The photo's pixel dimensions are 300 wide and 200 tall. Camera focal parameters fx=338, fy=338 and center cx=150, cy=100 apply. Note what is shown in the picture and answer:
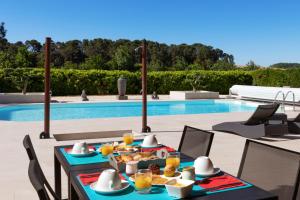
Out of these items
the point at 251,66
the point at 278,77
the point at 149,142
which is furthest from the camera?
the point at 251,66

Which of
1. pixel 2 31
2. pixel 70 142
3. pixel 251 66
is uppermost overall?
pixel 2 31

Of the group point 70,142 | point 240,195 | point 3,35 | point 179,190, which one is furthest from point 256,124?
point 3,35

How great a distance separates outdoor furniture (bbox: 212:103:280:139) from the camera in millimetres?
7473

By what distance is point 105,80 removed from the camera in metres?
22.9

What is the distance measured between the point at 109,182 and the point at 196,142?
5.35ft

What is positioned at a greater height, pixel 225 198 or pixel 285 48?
pixel 285 48

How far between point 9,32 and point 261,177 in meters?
49.0

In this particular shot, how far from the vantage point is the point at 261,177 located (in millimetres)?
2742

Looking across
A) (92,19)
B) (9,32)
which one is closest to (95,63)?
(92,19)

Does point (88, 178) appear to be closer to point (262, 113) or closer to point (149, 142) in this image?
point (149, 142)

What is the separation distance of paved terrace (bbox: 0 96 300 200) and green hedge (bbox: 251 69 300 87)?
39.1 ft

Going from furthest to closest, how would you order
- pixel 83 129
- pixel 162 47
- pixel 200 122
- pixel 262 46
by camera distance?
pixel 162 47 < pixel 262 46 < pixel 200 122 < pixel 83 129

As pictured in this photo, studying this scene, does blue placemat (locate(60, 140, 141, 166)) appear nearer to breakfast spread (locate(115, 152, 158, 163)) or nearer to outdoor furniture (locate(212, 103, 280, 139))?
breakfast spread (locate(115, 152, 158, 163))

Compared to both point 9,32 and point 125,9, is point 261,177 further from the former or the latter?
point 9,32
